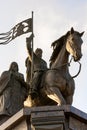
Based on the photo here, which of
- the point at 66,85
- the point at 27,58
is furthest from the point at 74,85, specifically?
the point at 27,58

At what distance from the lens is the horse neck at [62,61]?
1939cm

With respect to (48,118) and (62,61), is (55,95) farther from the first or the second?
(48,118)

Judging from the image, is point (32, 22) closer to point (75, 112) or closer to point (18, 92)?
point (18, 92)

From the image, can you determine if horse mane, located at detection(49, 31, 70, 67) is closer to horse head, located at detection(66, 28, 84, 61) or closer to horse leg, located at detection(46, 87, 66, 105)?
horse head, located at detection(66, 28, 84, 61)

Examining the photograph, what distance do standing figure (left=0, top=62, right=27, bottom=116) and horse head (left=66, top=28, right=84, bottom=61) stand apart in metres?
1.65

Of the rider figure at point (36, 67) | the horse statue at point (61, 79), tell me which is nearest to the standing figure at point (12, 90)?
the rider figure at point (36, 67)

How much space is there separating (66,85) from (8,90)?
5.46 ft

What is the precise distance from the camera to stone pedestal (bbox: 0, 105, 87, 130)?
1752 cm

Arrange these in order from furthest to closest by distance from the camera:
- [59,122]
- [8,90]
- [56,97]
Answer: [8,90], [56,97], [59,122]

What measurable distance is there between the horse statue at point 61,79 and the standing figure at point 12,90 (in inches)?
36.1

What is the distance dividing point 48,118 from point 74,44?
Answer: 2184mm

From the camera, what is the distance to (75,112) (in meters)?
17.7

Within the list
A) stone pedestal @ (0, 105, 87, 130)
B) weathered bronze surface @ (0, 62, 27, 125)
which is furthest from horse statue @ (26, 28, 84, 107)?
stone pedestal @ (0, 105, 87, 130)

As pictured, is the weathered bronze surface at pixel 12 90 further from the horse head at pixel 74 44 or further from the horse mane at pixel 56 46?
the horse head at pixel 74 44
